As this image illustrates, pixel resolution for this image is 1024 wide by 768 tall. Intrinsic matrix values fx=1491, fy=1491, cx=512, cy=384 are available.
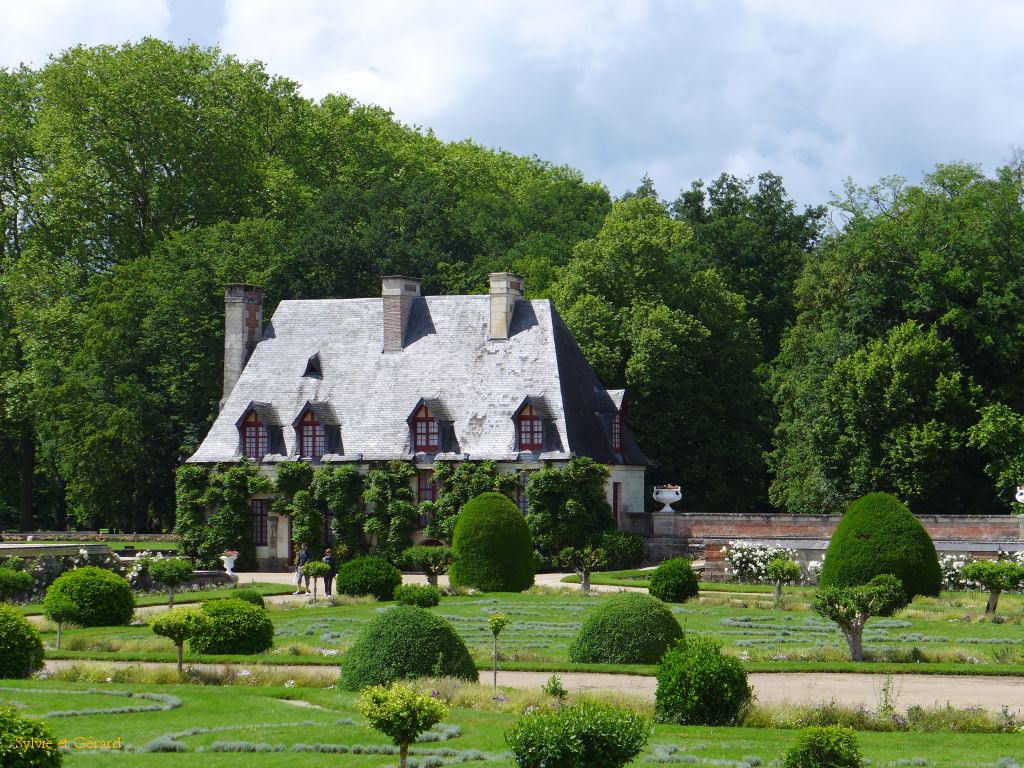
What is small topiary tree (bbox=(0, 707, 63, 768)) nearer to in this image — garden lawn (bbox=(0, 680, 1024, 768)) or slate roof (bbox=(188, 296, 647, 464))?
garden lawn (bbox=(0, 680, 1024, 768))

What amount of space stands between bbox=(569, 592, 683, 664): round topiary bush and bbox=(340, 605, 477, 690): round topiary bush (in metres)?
3.74

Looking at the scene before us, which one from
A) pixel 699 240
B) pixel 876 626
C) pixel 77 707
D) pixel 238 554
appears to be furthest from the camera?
pixel 699 240

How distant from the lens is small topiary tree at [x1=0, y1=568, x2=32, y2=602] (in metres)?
35.7

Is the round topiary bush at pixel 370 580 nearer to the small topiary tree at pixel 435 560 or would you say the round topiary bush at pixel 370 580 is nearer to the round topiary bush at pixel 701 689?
the small topiary tree at pixel 435 560

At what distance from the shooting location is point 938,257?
5497 cm

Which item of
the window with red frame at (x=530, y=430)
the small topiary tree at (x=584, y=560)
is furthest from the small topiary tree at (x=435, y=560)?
the window with red frame at (x=530, y=430)

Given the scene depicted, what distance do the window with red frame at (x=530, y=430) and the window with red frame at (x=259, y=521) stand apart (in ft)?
32.8

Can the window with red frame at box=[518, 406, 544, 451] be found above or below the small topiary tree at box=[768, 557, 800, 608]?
above

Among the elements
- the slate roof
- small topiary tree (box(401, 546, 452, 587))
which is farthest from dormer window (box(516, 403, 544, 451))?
small topiary tree (box(401, 546, 452, 587))

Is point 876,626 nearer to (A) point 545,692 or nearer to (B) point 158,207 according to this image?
(A) point 545,692

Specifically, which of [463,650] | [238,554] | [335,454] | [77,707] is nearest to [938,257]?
[335,454]

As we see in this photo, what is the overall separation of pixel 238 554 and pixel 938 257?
27.6m

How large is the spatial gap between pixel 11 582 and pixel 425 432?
65.4ft

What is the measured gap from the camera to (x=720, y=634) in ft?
98.3
